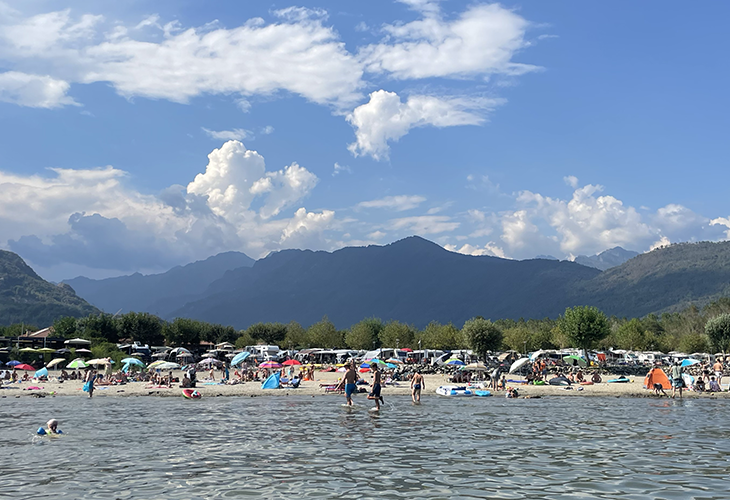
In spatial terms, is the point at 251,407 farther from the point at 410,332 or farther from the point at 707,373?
the point at 410,332

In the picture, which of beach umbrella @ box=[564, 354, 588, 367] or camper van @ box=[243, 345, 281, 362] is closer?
beach umbrella @ box=[564, 354, 588, 367]

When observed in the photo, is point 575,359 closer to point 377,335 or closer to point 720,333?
point 720,333

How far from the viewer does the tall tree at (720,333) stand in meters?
87.2

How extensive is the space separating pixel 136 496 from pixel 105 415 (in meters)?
17.0

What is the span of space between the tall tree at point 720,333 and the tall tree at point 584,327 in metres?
24.7

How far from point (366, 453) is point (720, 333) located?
87991 millimetres

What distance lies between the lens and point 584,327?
2891 inches

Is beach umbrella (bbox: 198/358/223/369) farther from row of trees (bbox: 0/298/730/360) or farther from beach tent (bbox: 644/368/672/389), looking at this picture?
beach tent (bbox: 644/368/672/389)

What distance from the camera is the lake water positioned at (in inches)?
496

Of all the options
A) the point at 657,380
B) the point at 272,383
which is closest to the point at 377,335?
the point at 272,383

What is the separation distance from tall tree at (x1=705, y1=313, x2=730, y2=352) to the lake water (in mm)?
66721

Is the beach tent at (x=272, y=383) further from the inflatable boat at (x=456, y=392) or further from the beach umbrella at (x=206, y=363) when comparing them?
the beach umbrella at (x=206, y=363)

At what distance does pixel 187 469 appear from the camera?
1466cm

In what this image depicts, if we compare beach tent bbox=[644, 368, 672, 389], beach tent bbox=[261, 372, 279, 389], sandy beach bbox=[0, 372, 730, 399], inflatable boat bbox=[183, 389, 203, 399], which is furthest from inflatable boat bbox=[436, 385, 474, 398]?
inflatable boat bbox=[183, 389, 203, 399]
